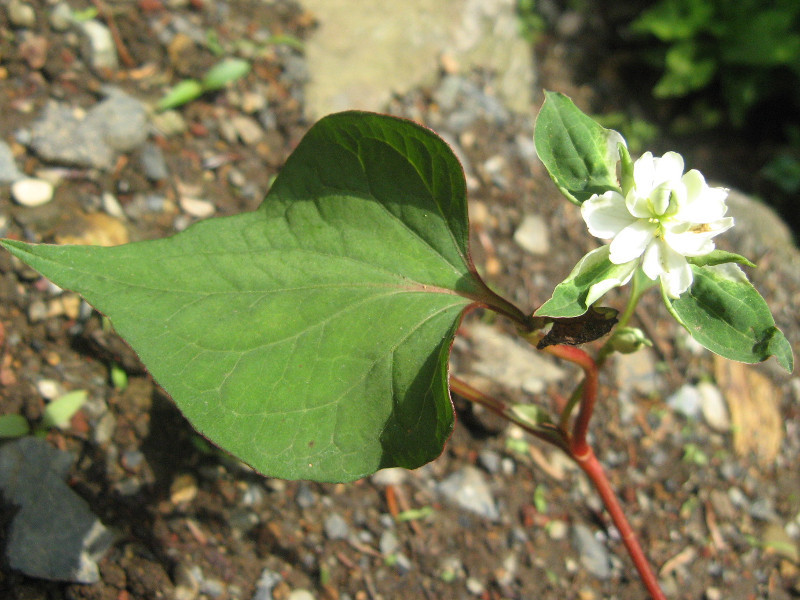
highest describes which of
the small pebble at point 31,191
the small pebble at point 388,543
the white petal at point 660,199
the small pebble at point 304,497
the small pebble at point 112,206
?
the white petal at point 660,199

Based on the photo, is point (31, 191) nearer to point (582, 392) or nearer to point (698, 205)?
point (582, 392)

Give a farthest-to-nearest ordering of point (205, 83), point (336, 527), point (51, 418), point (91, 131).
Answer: point (205, 83), point (91, 131), point (336, 527), point (51, 418)

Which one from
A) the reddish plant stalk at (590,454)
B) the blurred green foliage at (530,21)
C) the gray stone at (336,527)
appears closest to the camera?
the reddish plant stalk at (590,454)

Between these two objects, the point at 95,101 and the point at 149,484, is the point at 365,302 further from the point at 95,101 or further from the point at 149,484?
the point at 95,101

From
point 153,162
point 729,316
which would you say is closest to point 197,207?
point 153,162

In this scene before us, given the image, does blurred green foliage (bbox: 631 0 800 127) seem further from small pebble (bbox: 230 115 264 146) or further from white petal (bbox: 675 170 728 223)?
white petal (bbox: 675 170 728 223)

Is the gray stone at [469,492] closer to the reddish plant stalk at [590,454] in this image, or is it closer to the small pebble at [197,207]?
the reddish plant stalk at [590,454]

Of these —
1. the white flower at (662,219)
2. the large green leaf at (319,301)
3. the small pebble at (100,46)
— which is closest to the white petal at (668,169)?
the white flower at (662,219)
